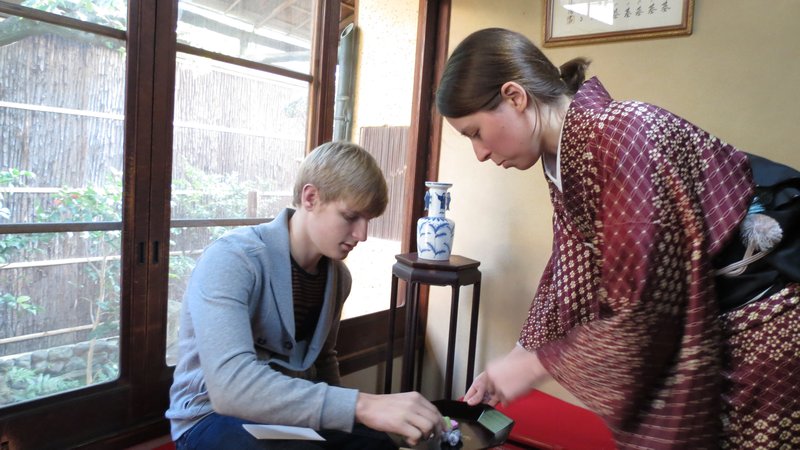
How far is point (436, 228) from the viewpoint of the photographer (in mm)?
2088

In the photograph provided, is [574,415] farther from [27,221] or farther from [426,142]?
[27,221]

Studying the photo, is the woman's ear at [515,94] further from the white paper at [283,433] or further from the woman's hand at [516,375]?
the white paper at [283,433]

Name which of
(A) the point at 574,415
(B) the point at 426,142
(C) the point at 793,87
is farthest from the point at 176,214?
(C) the point at 793,87

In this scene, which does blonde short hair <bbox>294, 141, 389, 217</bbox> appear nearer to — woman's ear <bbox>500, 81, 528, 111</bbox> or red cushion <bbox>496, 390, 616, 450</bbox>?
woman's ear <bbox>500, 81, 528, 111</bbox>

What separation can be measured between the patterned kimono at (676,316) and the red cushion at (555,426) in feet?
2.48

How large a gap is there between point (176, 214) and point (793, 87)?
1.93m

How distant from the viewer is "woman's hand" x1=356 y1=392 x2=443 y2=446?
39.6 inches

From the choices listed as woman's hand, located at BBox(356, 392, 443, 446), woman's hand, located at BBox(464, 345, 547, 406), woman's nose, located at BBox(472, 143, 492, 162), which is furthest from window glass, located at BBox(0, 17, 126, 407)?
woman's hand, located at BBox(464, 345, 547, 406)

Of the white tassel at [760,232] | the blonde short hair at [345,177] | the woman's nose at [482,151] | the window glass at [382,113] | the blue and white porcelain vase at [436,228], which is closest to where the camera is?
the white tassel at [760,232]

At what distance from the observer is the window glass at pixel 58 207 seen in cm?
129

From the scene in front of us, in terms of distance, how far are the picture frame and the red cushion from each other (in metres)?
1.33

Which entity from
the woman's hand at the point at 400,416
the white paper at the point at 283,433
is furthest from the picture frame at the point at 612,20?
the white paper at the point at 283,433

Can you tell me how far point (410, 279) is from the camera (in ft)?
6.66

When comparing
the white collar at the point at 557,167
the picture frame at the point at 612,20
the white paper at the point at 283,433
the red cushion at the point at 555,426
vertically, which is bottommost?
the red cushion at the point at 555,426
